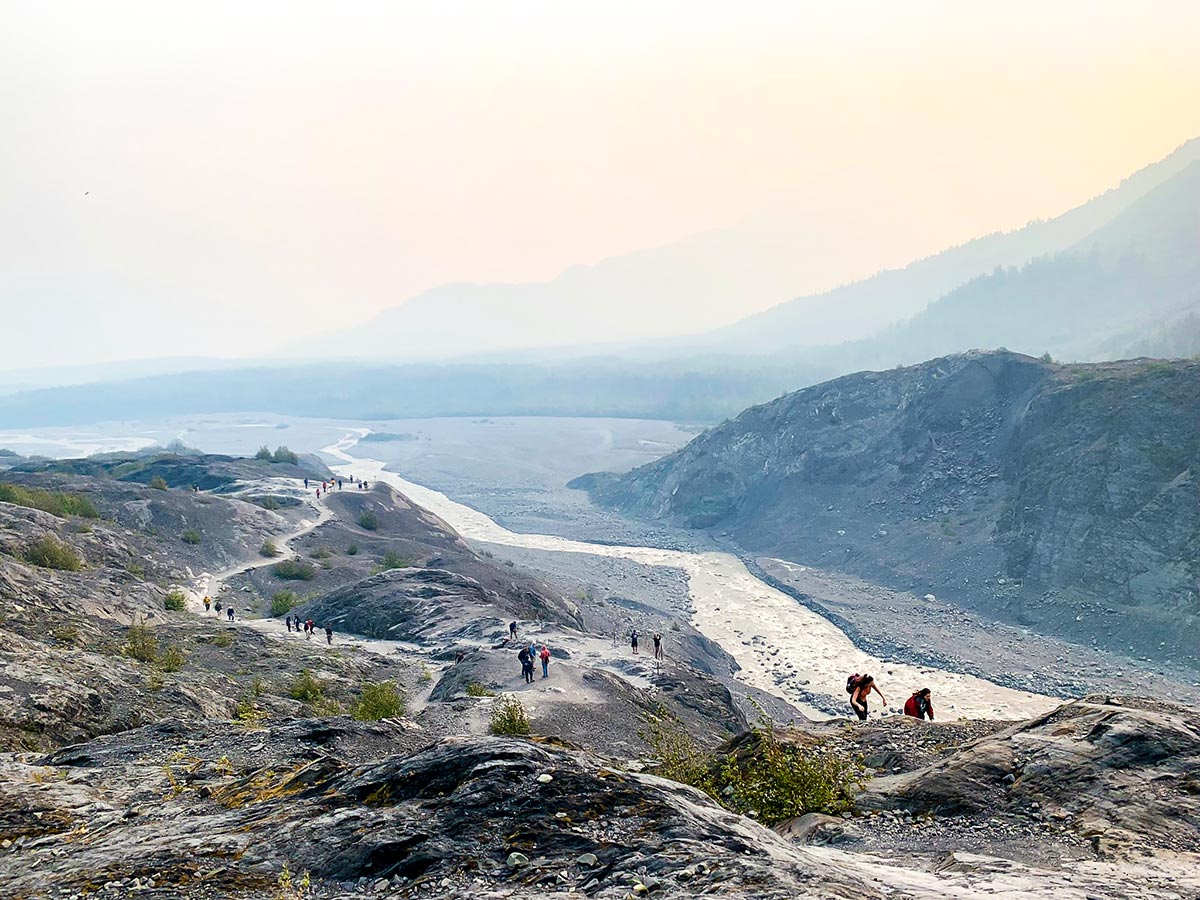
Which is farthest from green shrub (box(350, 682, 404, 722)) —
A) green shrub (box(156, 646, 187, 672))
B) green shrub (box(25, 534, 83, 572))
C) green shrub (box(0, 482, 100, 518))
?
green shrub (box(0, 482, 100, 518))

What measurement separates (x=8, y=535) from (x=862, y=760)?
110 ft

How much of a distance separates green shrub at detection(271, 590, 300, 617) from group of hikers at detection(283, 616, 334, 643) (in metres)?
1.26

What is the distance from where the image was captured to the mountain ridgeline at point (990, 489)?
4750cm

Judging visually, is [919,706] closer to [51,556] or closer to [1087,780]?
[1087,780]

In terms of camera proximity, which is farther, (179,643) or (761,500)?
(761,500)

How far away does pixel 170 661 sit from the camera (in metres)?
19.3

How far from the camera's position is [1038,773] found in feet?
28.0

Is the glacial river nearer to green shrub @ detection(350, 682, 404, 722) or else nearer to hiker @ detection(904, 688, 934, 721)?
hiker @ detection(904, 688, 934, 721)

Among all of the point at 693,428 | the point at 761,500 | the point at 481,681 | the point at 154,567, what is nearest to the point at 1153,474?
the point at 761,500

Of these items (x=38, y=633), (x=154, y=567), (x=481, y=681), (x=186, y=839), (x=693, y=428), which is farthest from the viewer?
(x=693, y=428)

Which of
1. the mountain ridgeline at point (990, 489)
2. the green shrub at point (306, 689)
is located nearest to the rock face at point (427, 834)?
the green shrub at point (306, 689)

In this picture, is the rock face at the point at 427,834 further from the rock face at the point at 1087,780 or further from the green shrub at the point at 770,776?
the rock face at the point at 1087,780

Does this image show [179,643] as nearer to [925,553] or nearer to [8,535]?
[8,535]

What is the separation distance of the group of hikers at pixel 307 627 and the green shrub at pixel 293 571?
7001 mm
